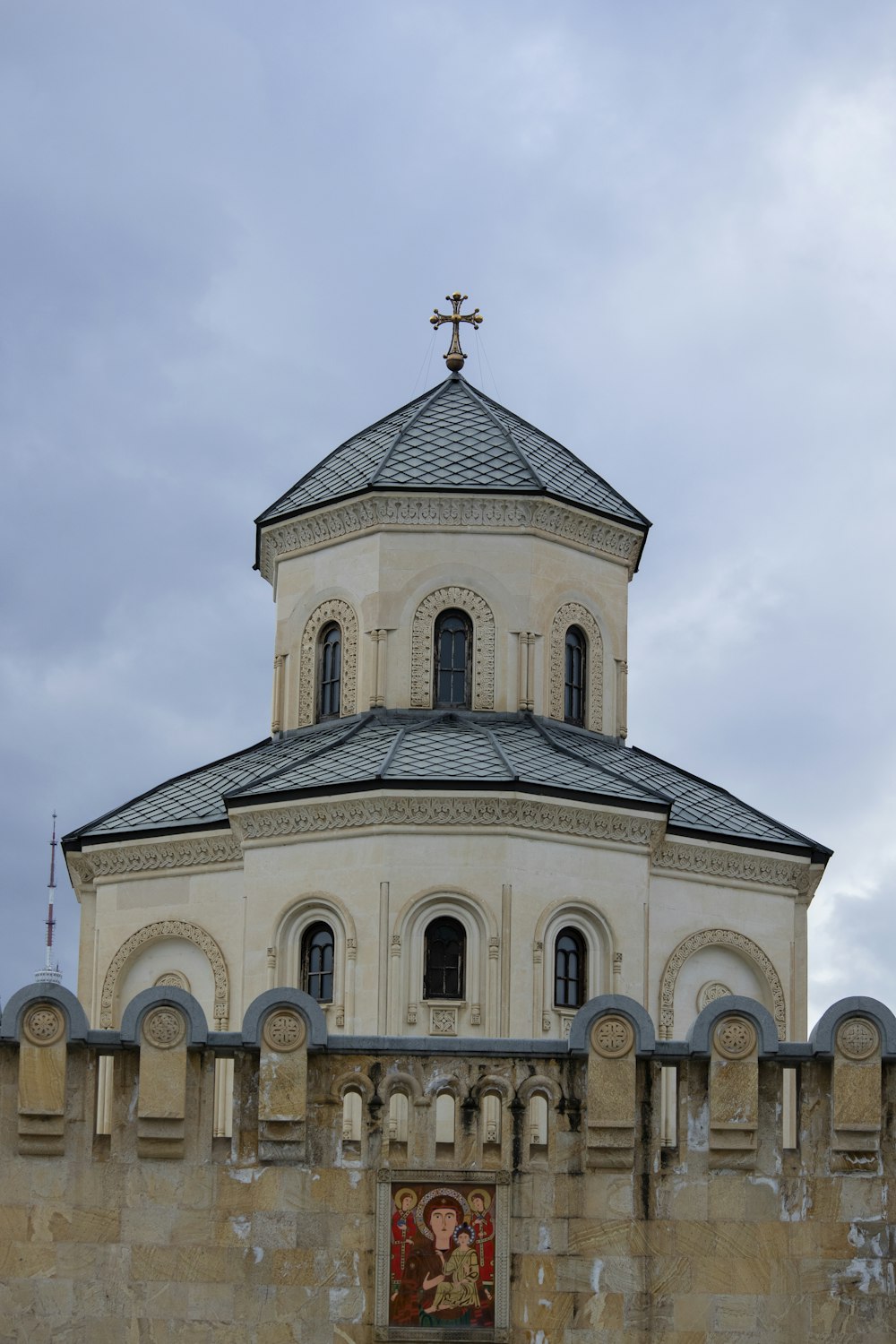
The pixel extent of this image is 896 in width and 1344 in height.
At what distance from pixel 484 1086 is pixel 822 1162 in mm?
3379

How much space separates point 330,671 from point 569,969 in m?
8.49

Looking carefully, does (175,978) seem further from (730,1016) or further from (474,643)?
(730,1016)

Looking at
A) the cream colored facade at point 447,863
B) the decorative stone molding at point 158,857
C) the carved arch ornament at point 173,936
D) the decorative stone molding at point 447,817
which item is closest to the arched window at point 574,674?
the cream colored facade at point 447,863

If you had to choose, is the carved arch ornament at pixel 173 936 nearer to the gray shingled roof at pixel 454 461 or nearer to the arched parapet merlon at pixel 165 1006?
the gray shingled roof at pixel 454 461

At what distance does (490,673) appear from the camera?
44969mm

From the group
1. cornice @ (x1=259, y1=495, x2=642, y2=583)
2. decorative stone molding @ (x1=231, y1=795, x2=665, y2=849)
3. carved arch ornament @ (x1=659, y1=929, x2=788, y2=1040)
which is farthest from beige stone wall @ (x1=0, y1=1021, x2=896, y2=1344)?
cornice @ (x1=259, y1=495, x2=642, y2=583)

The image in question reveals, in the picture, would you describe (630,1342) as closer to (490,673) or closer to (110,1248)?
(110,1248)

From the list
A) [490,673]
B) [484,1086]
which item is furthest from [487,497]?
[484,1086]

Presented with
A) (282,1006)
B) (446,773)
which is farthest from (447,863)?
(282,1006)

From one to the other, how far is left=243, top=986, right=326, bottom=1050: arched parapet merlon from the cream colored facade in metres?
16.3

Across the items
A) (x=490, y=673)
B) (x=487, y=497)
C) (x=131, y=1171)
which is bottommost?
(x=131, y=1171)

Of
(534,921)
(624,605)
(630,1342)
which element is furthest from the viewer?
(624,605)

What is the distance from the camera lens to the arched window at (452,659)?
148 feet

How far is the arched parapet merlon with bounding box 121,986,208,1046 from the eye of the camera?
23.4m
